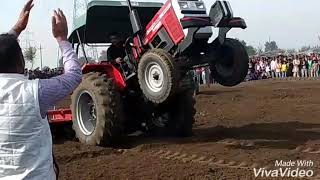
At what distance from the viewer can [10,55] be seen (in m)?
2.53

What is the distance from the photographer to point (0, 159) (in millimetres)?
2562

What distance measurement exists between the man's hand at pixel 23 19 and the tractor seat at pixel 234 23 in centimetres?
482

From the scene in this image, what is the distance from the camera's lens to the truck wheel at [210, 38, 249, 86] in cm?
769

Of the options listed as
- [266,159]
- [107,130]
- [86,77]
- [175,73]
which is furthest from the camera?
[86,77]

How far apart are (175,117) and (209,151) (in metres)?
1.80

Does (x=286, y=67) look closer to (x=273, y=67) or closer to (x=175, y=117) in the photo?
(x=273, y=67)

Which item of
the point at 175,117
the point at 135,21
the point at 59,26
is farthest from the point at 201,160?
the point at 59,26

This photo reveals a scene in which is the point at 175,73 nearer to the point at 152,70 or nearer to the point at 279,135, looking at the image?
the point at 152,70

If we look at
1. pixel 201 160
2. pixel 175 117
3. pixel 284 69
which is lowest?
pixel 201 160

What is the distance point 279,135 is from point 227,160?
2295 millimetres

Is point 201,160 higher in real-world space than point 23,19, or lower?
lower

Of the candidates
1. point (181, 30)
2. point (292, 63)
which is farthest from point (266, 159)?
point (292, 63)

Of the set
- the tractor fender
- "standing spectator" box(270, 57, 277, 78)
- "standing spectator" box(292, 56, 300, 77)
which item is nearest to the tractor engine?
the tractor fender

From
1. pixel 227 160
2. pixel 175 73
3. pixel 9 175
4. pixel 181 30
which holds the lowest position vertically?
pixel 227 160
